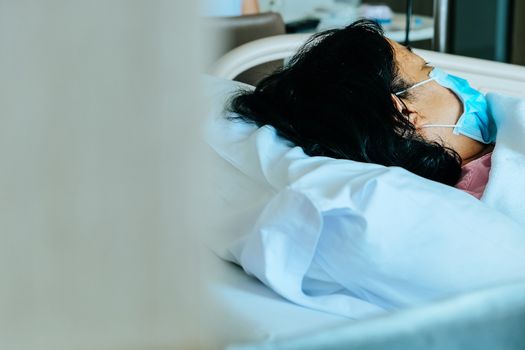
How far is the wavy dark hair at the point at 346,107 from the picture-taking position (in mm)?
1229

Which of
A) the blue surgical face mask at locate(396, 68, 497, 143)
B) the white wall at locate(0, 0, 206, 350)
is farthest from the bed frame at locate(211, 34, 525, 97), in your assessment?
the white wall at locate(0, 0, 206, 350)

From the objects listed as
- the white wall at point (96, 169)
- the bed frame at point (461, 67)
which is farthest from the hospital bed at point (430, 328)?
the bed frame at point (461, 67)

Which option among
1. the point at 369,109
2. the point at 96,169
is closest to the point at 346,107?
the point at 369,109

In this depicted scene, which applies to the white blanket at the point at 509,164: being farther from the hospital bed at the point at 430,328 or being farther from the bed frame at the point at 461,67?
the hospital bed at the point at 430,328

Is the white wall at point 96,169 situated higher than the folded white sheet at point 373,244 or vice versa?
the white wall at point 96,169

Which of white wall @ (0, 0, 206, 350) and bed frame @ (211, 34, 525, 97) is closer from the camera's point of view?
white wall @ (0, 0, 206, 350)

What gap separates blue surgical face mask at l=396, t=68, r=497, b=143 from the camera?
1472mm

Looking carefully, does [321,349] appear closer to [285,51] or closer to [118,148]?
[118,148]

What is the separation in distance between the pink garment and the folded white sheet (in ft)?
1.15

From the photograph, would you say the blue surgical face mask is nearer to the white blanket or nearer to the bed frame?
the white blanket

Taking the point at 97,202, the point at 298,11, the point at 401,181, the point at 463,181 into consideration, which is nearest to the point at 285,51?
the point at 463,181

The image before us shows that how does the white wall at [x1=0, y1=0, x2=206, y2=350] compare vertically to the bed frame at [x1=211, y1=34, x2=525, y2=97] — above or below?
above

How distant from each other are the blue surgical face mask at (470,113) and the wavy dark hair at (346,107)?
0.40 ft

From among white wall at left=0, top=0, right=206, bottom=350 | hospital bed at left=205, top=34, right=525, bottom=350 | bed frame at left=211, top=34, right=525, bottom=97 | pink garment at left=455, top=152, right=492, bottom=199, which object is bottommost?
pink garment at left=455, top=152, right=492, bottom=199
